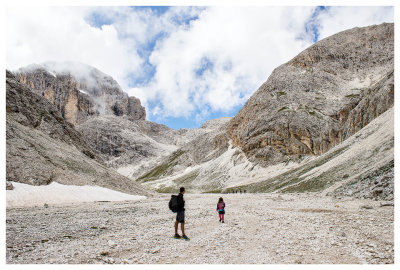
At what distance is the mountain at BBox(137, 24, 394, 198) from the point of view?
9262 cm

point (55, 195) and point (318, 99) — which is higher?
point (318, 99)

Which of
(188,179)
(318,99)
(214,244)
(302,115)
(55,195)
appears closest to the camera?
(214,244)

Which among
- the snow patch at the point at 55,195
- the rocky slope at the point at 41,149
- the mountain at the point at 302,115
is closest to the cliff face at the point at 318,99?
the mountain at the point at 302,115

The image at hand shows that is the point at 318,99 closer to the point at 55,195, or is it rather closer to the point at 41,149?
the point at 41,149

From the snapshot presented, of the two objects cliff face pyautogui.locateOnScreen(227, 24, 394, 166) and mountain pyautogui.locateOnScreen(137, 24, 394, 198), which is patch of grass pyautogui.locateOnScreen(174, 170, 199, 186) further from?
cliff face pyautogui.locateOnScreen(227, 24, 394, 166)

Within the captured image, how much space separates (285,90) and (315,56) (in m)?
40.0

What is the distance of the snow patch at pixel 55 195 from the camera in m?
33.4

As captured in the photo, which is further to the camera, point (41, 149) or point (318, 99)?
point (318, 99)

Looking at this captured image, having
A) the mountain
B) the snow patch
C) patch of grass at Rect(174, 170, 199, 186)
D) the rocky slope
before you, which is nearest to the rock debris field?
the snow patch

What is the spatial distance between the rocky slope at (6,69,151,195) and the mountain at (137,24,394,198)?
150ft

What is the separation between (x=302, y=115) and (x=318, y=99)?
17.6 metres

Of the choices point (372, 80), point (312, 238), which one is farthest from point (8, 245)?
point (372, 80)

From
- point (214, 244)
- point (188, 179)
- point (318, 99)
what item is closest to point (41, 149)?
point (214, 244)

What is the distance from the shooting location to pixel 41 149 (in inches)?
1868
